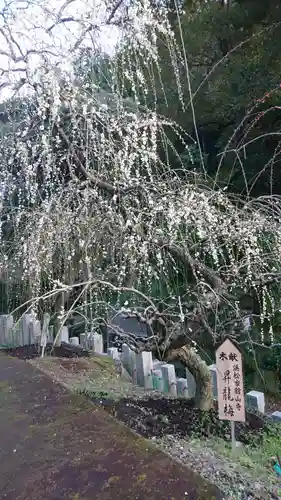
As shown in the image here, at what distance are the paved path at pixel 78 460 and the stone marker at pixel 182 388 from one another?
55 cm

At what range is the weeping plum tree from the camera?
1986 millimetres

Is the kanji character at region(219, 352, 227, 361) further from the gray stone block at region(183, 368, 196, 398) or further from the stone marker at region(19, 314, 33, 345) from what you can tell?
the stone marker at region(19, 314, 33, 345)

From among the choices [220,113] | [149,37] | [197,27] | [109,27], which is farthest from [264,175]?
[109,27]

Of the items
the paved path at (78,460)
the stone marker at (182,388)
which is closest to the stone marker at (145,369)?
the stone marker at (182,388)

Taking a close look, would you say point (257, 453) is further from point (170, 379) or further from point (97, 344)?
point (97, 344)

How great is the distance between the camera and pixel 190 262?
196 centimetres

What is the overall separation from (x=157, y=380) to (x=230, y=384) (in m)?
0.90

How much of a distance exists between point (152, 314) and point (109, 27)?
155 cm

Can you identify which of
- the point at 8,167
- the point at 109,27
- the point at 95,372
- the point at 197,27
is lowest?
the point at 95,372

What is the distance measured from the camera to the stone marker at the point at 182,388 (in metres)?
2.44

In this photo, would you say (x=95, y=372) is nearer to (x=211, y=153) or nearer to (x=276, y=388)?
(x=276, y=388)

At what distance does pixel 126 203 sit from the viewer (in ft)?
7.39

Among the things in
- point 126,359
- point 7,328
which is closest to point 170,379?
point 126,359

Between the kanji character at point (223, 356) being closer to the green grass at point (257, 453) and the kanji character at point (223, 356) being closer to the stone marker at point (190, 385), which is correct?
the green grass at point (257, 453)
